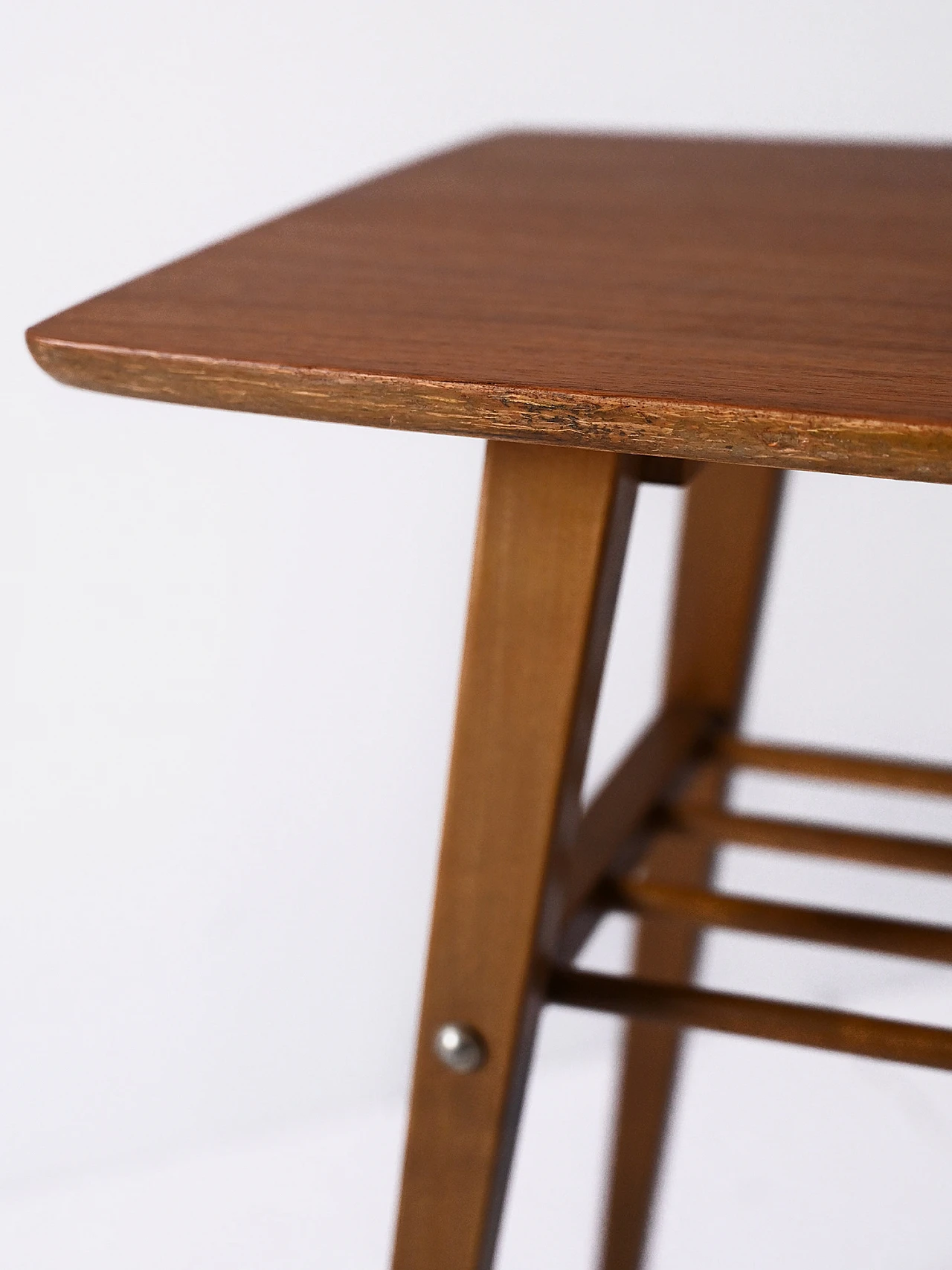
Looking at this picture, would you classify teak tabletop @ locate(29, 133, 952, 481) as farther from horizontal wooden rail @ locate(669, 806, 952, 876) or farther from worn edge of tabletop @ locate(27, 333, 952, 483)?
horizontal wooden rail @ locate(669, 806, 952, 876)

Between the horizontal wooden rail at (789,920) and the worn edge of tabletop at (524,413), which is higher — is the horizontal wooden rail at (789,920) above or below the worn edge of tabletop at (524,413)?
→ below

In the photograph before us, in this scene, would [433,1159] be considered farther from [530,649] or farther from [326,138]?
[326,138]

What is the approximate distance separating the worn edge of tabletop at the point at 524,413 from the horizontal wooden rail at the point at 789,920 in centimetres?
36

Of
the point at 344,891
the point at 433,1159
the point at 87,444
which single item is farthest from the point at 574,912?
the point at 344,891

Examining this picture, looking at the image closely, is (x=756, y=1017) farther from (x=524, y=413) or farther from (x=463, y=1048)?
(x=524, y=413)

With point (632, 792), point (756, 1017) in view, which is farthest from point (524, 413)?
point (632, 792)

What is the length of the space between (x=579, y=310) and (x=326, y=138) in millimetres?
721

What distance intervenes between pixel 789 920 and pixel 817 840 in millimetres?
152

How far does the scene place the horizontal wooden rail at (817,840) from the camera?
2.68 feet

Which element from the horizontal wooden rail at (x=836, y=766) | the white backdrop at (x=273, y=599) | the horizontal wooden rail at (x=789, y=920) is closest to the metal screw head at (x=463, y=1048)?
the horizontal wooden rail at (x=789, y=920)

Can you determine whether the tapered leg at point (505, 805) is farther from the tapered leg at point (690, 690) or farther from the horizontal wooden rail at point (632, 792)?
the tapered leg at point (690, 690)

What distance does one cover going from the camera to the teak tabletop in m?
0.37

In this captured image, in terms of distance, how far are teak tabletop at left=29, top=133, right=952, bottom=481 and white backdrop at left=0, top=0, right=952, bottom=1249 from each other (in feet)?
1.55

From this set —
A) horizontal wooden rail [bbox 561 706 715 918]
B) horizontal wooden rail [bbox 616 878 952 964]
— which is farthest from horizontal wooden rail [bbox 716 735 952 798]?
horizontal wooden rail [bbox 616 878 952 964]
